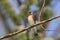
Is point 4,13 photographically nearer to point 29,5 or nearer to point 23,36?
point 29,5

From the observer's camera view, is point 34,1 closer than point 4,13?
Yes

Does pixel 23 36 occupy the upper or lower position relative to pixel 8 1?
lower

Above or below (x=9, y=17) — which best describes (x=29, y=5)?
above

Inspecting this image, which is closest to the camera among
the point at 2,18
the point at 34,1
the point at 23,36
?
the point at 23,36

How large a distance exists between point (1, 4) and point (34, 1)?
700mm

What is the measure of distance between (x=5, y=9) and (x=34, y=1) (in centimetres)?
64

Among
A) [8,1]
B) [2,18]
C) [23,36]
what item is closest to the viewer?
[23,36]

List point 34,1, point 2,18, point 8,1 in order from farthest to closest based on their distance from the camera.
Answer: point 2,18 < point 8,1 < point 34,1

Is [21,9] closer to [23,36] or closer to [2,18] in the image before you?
[2,18]

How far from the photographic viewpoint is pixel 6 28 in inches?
187

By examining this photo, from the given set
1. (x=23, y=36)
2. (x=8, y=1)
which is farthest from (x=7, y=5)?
(x=23, y=36)

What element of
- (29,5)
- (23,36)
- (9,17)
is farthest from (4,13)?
(23,36)

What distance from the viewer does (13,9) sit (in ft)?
14.7

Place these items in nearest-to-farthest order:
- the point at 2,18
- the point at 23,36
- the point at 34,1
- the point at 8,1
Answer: the point at 23,36
the point at 34,1
the point at 8,1
the point at 2,18
